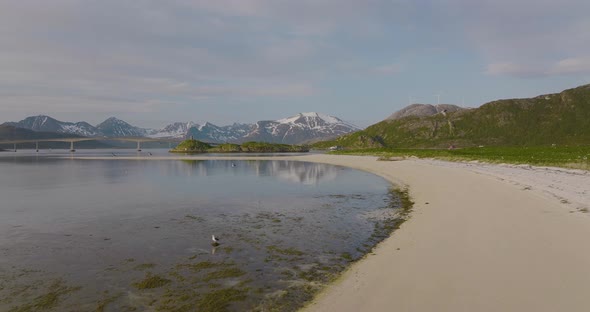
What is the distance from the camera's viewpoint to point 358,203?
30.0 m

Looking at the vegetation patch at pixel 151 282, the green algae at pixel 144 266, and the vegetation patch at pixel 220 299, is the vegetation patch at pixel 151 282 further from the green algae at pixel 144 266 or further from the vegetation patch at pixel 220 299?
the vegetation patch at pixel 220 299

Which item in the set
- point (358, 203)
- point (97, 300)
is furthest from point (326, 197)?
point (97, 300)

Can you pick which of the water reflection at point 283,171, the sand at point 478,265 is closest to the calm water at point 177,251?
the sand at point 478,265

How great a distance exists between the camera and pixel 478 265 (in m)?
11.9

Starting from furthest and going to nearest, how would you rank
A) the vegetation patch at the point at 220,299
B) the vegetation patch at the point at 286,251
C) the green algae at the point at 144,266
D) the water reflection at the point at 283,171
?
the water reflection at the point at 283,171 → the vegetation patch at the point at 286,251 → the green algae at the point at 144,266 → the vegetation patch at the point at 220,299

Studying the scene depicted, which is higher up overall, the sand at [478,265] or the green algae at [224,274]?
the sand at [478,265]

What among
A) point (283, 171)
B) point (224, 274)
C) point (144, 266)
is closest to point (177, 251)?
point (144, 266)

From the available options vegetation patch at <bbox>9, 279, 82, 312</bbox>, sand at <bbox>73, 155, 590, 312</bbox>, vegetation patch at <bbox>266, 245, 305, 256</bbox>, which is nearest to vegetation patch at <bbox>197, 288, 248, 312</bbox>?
sand at <bbox>73, 155, 590, 312</bbox>

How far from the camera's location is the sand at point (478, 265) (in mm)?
9266

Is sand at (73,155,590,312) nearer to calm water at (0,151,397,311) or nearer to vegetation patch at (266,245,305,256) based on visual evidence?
calm water at (0,151,397,311)

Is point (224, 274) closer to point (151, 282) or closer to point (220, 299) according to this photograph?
point (220, 299)

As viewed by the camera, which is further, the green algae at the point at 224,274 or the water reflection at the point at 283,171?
the water reflection at the point at 283,171

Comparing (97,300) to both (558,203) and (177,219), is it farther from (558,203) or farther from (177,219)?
(558,203)

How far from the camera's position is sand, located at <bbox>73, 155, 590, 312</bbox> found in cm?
927
